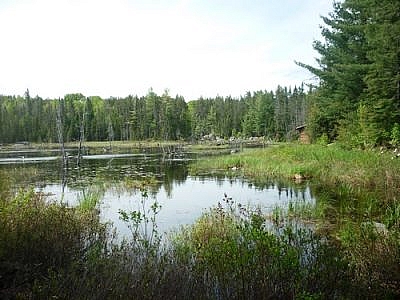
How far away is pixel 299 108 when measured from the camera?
344ft

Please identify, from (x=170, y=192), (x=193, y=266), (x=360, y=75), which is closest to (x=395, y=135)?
(x=360, y=75)

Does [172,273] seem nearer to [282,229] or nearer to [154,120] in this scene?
[282,229]

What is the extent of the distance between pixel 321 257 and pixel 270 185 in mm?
16847

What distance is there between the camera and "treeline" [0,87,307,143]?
92000mm

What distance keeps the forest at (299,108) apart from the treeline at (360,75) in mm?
53

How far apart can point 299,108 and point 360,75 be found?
78.2 meters

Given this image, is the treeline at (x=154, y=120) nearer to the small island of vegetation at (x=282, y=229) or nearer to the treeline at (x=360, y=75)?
the treeline at (x=360, y=75)

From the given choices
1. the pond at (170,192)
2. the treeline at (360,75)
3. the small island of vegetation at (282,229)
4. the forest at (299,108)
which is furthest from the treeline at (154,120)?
the pond at (170,192)

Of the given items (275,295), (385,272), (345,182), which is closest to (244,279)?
(275,295)

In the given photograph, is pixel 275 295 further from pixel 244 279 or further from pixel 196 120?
pixel 196 120

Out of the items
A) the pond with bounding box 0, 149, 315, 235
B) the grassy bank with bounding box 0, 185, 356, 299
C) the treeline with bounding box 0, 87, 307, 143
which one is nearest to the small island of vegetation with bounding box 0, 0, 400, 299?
the grassy bank with bounding box 0, 185, 356, 299

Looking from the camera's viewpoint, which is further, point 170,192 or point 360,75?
point 360,75

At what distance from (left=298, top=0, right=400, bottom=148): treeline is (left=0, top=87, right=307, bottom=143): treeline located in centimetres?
5003

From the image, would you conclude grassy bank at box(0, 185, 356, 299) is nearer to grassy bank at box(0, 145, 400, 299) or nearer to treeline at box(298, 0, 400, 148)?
grassy bank at box(0, 145, 400, 299)
